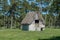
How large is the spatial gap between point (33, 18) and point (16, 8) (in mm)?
31333

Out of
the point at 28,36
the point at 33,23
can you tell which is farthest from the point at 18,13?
the point at 28,36

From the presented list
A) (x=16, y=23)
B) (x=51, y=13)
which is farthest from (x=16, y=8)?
(x=51, y=13)

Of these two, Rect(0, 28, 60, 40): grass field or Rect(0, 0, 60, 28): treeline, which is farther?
Rect(0, 0, 60, 28): treeline

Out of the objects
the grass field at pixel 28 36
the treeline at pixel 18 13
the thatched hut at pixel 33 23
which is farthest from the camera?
the treeline at pixel 18 13

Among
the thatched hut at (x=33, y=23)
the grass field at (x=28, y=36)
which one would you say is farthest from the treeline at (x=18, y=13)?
the grass field at (x=28, y=36)

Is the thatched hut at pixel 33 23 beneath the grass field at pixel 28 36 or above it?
beneath

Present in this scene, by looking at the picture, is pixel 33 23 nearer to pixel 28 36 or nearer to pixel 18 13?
pixel 28 36

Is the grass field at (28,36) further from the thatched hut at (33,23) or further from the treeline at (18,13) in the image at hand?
the treeline at (18,13)

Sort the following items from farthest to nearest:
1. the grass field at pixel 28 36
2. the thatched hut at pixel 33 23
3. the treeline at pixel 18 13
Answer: the treeline at pixel 18 13 < the thatched hut at pixel 33 23 < the grass field at pixel 28 36

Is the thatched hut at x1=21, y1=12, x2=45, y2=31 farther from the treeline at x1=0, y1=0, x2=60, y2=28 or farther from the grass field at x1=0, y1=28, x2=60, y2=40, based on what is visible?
the treeline at x1=0, y1=0, x2=60, y2=28

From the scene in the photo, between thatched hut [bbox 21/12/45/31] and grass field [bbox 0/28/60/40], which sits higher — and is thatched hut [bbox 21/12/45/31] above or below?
below

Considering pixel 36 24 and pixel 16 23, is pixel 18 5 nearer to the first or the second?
pixel 16 23

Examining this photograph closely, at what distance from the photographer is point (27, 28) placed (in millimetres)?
53219

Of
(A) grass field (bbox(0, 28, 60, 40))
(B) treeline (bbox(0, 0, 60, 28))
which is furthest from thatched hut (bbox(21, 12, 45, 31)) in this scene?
(B) treeline (bbox(0, 0, 60, 28))
